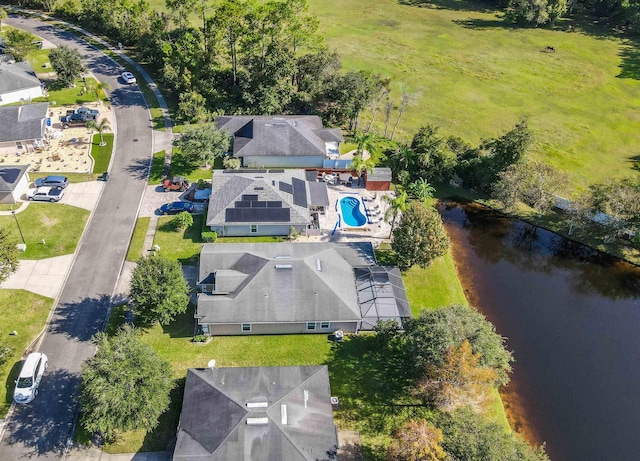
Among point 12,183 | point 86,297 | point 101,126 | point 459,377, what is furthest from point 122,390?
point 101,126

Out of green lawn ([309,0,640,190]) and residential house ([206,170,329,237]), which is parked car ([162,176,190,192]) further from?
green lawn ([309,0,640,190])

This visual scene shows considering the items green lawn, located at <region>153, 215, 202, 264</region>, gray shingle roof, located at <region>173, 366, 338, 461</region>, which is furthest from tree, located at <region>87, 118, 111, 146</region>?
gray shingle roof, located at <region>173, 366, 338, 461</region>

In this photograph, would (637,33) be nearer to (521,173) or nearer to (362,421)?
(521,173)

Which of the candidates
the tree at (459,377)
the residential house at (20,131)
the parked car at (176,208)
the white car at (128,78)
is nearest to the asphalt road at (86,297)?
the parked car at (176,208)

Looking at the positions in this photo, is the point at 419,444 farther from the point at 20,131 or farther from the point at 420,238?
the point at 20,131

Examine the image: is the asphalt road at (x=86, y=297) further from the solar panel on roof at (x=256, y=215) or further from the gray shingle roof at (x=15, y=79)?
the gray shingle roof at (x=15, y=79)

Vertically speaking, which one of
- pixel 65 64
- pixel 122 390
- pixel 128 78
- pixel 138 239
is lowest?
pixel 138 239
